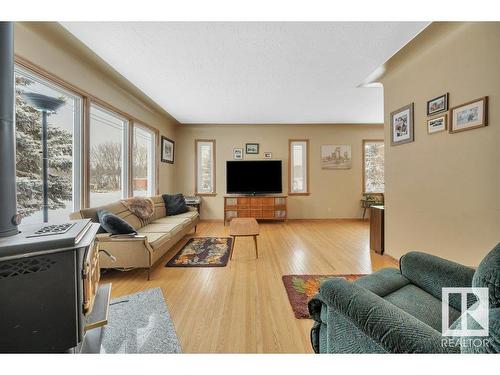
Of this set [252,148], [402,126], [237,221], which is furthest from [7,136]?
[252,148]

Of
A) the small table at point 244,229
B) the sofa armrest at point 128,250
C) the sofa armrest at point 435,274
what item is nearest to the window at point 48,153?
the sofa armrest at point 128,250

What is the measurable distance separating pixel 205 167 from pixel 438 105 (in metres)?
4.66

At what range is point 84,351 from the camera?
1211 mm

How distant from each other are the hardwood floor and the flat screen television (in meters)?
1.65

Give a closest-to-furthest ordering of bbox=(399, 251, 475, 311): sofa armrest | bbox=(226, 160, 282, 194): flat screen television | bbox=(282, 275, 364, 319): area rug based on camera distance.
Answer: bbox=(399, 251, 475, 311): sofa armrest, bbox=(282, 275, 364, 319): area rug, bbox=(226, 160, 282, 194): flat screen television

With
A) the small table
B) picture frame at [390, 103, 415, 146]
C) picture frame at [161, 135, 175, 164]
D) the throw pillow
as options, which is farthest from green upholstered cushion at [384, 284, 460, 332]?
picture frame at [161, 135, 175, 164]

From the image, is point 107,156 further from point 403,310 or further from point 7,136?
point 403,310

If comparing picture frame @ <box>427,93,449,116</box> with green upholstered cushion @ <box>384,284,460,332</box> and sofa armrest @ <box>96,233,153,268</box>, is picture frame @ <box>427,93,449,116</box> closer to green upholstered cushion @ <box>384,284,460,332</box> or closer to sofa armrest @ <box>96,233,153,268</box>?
green upholstered cushion @ <box>384,284,460,332</box>

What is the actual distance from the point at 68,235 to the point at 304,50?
256cm

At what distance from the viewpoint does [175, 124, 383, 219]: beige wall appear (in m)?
5.50

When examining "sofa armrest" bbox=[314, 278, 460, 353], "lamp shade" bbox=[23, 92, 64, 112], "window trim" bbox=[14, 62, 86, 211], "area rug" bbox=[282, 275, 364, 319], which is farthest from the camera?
"window trim" bbox=[14, 62, 86, 211]

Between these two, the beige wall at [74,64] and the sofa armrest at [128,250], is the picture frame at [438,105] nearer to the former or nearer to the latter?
the sofa armrest at [128,250]

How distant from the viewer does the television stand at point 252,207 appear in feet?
16.9

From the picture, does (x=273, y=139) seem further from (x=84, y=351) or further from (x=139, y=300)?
(x=84, y=351)
